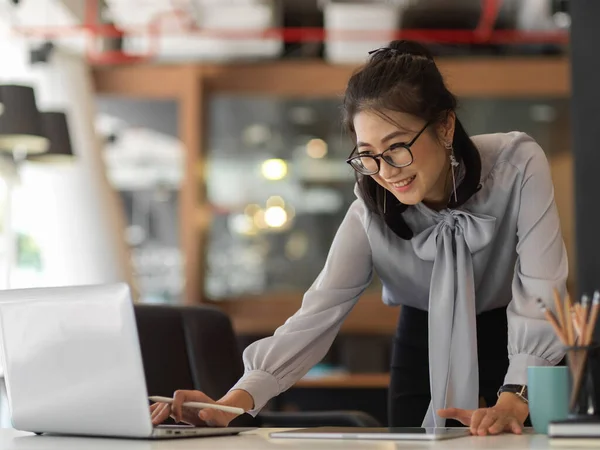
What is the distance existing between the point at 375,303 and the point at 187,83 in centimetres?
213

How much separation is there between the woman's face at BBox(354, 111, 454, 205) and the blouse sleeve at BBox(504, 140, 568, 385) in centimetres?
20

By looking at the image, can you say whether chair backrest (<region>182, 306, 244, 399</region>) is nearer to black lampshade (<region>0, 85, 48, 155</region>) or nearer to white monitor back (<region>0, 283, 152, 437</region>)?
white monitor back (<region>0, 283, 152, 437</region>)

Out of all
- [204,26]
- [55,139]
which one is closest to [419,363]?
[55,139]

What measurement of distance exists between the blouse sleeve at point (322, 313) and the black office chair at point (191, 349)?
23.5 inches

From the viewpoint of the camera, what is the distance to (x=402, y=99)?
1.94 metres

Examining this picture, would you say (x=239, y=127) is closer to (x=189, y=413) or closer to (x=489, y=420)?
(x=189, y=413)

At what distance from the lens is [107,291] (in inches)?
54.8

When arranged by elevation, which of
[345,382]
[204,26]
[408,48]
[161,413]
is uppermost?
[204,26]

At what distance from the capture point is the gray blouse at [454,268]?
193 cm

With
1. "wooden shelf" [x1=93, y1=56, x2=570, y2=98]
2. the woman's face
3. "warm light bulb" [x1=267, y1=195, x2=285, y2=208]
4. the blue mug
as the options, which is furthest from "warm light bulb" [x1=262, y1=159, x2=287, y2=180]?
the blue mug

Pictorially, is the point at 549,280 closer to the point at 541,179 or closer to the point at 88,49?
the point at 541,179

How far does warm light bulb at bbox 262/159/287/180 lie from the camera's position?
7562 mm

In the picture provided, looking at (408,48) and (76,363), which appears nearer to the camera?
(76,363)

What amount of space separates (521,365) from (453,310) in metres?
0.28
